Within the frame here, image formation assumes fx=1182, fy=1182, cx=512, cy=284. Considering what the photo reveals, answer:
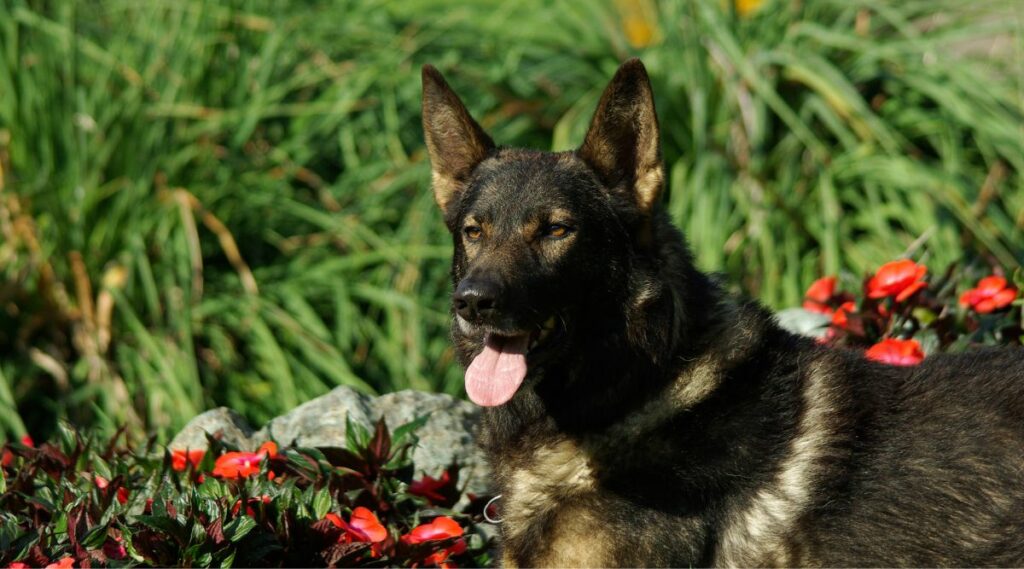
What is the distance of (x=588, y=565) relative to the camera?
326cm

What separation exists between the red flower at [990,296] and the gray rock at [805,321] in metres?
0.60

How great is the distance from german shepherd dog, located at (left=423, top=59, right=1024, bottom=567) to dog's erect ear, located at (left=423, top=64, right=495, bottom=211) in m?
0.19

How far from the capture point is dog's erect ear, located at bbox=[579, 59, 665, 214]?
3.51 meters

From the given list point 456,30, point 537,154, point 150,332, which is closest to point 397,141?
point 456,30

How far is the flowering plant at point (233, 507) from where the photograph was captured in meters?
3.37

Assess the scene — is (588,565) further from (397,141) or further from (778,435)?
(397,141)

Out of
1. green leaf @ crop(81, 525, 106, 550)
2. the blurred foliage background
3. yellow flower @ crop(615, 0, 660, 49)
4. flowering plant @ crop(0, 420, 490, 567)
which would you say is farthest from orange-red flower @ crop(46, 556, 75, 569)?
yellow flower @ crop(615, 0, 660, 49)

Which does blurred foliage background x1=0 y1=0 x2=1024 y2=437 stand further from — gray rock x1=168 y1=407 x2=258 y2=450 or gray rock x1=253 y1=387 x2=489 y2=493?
gray rock x1=253 y1=387 x2=489 y2=493

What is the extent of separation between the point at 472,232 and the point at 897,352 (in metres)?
1.67

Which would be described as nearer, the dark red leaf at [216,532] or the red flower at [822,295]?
the dark red leaf at [216,532]

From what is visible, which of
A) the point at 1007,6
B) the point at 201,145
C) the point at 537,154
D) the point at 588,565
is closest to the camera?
the point at 588,565

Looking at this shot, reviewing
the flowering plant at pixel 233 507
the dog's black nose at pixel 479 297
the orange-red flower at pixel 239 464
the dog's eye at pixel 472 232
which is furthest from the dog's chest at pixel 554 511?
the orange-red flower at pixel 239 464

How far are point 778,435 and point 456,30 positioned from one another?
4.82m

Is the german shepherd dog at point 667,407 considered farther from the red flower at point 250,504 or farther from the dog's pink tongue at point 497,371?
the red flower at point 250,504
